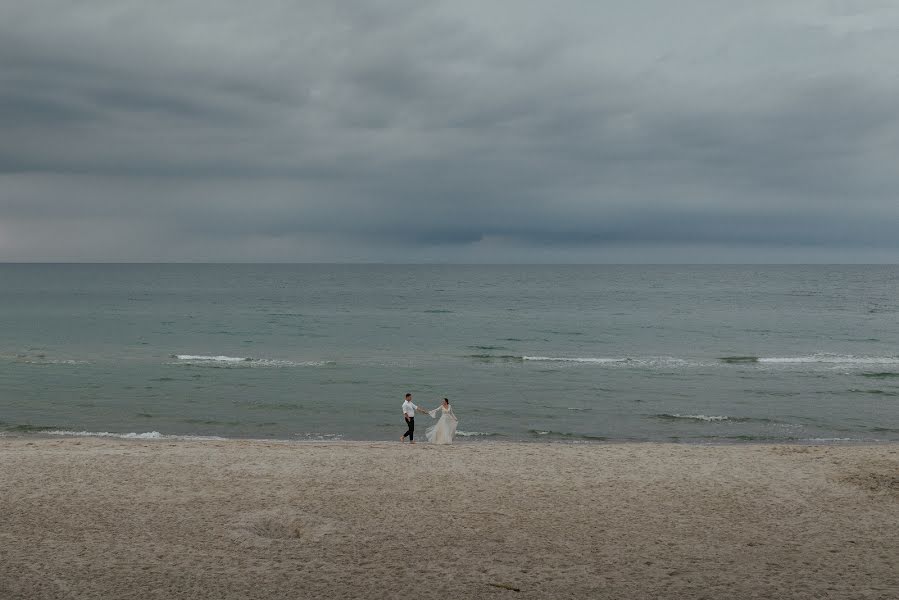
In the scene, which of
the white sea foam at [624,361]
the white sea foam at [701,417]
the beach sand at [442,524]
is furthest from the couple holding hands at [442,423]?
the white sea foam at [624,361]

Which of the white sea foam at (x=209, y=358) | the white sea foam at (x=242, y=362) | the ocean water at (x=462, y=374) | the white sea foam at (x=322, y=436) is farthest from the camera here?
the white sea foam at (x=209, y=358)

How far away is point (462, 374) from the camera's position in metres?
36.9

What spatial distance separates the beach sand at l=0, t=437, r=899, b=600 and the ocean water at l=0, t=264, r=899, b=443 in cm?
702

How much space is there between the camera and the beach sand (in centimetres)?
1020

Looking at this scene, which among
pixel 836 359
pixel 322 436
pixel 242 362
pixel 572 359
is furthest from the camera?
pixel 572 359

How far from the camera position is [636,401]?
Result: 2983 cm

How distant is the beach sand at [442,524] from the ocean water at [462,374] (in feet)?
23.0

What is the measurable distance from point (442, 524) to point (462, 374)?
24.1 meters

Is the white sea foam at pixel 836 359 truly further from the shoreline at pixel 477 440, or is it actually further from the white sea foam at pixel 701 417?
the shoreline at pixel 477 440

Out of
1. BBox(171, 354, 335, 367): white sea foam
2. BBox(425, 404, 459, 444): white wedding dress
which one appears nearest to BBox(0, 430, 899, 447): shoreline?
BBox(425, 404, 459, 444): white wedding dress

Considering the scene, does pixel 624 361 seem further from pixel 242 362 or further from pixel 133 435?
pixel 133 435

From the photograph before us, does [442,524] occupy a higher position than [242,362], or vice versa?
[442,524]

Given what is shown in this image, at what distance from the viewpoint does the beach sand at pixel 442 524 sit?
10203 mm

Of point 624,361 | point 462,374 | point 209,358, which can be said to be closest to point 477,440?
point 462,374
